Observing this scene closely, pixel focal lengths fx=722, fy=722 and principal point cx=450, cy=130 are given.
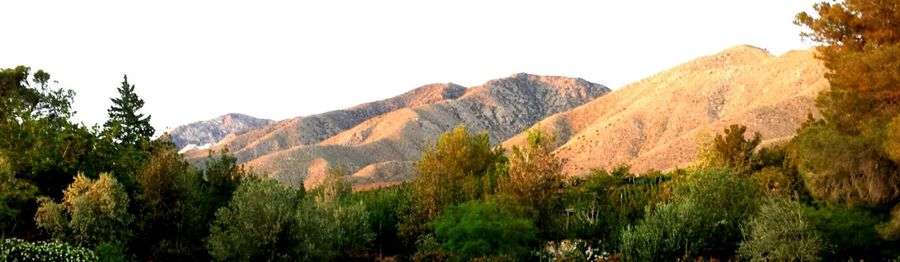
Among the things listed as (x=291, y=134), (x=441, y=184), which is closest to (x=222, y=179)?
(x=441, y=184)

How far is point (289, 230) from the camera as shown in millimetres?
20547

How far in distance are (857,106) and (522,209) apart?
33.9ft

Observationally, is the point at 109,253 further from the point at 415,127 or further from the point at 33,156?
the point at 415,127

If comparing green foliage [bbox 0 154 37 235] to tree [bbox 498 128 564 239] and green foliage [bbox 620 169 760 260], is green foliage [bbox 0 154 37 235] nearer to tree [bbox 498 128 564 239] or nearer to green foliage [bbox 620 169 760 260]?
tree [bbox 498 128 564 239]

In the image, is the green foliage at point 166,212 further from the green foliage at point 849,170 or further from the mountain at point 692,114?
the mountain at point 692,114

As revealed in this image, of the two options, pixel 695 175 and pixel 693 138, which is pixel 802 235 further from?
pixel 693 138

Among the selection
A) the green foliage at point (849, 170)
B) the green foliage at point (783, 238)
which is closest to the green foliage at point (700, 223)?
the green foliage at point (783, 238)

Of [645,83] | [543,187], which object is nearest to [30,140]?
[543,187]

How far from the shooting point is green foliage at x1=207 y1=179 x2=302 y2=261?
787 inches

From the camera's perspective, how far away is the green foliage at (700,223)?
2291 centimetres

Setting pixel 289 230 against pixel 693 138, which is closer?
pixel 289 230

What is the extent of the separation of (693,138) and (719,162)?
131 ft

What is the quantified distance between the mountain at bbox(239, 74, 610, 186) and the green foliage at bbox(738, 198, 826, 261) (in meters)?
39.5

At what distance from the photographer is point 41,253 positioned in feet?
67.3
